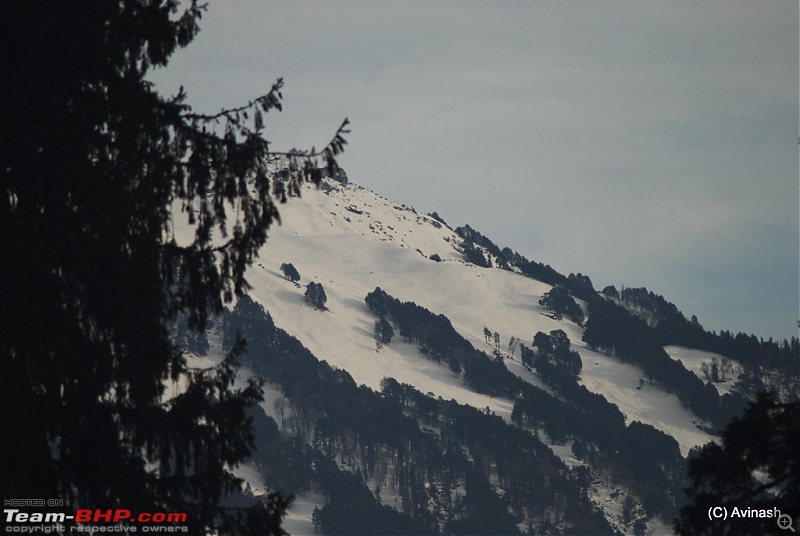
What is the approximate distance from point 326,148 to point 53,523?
20.5ft

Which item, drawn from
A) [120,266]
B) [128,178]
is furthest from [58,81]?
[120,266]

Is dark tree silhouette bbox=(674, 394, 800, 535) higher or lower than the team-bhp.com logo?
higher

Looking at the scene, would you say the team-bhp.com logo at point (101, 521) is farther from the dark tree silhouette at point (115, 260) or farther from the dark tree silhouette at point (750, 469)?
the dark tree silhouette at point (750, 469)

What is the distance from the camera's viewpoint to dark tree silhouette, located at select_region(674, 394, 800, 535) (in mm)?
16719

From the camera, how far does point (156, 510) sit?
12773mm

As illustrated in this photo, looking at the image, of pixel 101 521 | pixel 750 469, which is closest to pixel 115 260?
pixel 101 521

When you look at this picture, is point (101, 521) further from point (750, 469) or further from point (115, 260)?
point (750, 469)

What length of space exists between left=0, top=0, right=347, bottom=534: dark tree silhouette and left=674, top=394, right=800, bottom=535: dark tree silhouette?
824cm

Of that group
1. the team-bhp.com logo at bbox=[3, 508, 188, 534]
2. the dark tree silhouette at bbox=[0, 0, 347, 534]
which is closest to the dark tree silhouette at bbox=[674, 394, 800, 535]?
the dark tree silhouette at bbox=[0, 0, 347, 534]

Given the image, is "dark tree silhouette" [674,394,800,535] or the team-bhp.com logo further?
"dark tree silhouette" [674,394,800,535]

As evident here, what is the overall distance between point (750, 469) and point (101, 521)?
11.4 meters

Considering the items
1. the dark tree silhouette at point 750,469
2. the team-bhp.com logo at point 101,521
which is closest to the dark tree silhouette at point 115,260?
the team-bhp.com logo at point 101,521

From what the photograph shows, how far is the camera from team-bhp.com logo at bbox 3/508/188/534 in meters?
11.6

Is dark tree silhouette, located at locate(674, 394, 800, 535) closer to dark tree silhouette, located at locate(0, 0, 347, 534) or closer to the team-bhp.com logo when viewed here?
dark tree silhouette, located at locate(0, 0, 347, 534)
